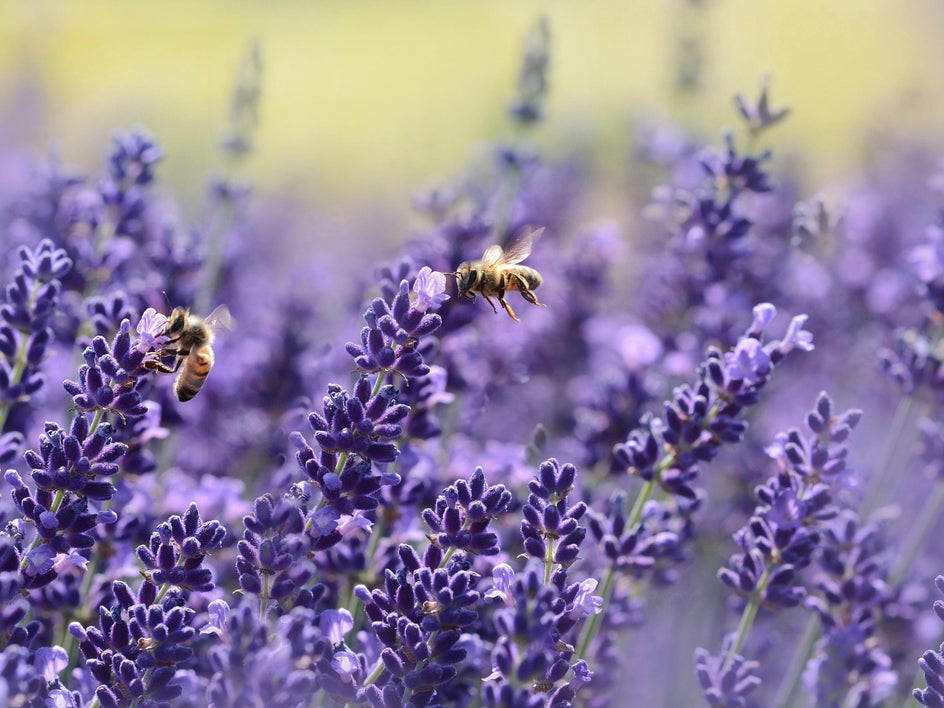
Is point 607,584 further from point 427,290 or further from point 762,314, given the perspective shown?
point 427,290

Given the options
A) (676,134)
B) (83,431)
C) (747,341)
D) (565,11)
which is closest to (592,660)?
(747,341)

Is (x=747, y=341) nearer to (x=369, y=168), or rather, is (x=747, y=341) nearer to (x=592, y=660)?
(x=592, y=660)

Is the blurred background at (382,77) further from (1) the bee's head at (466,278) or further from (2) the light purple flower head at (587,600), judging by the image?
(2) the light purple flower head at (587,600)

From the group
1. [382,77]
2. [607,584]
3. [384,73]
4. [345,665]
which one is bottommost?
[345,665]

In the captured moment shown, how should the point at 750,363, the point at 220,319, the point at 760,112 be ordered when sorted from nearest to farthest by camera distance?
the point at 750,363 < the point at 220,319 < the point at 760,112

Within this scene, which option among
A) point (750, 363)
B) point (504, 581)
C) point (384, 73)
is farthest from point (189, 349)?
point (384, 73)

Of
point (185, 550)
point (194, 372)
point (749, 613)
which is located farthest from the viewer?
point (194, 372)
